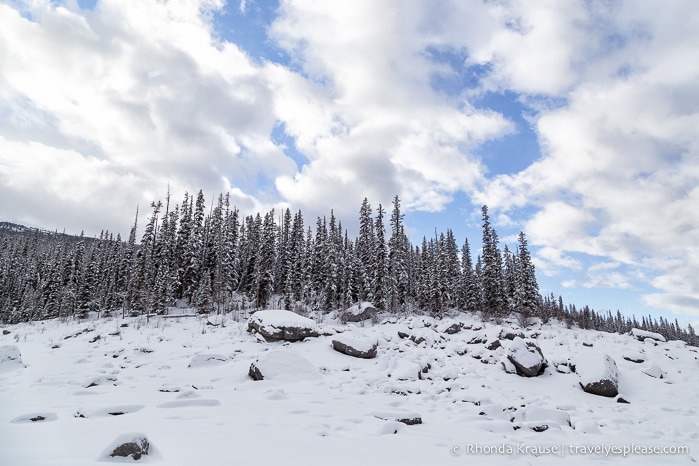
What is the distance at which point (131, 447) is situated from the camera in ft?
13.8

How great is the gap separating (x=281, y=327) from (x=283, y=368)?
22.0ft

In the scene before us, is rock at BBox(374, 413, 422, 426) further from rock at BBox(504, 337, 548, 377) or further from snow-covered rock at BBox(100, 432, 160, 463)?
rock at BBox(504, 337, 548, 377)

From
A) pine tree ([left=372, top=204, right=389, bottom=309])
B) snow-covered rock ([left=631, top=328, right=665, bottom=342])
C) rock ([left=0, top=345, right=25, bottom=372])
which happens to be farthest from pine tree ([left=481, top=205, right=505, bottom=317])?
rock ([left=0, top=345, right=25, bottom=372])

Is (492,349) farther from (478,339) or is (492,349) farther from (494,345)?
(478,339)

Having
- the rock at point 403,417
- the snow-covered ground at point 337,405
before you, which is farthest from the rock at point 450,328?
the rock at point 403,417

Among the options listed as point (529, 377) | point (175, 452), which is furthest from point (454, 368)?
point (175, 452)

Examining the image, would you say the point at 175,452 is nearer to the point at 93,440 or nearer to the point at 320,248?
the point at 93,440

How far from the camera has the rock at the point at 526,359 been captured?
14.2 metres

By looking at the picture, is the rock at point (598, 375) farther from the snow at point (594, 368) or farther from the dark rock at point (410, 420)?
the dark rock at point (410, 420)

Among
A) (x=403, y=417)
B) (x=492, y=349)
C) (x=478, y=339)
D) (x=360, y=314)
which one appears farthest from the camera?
(x=360, y=314)

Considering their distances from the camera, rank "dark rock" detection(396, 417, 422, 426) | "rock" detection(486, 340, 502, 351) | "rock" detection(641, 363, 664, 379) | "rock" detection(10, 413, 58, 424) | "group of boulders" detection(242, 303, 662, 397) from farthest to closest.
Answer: "rock" detection(486, 340, 502, 351) → "rock" detection(641, 363, 664, 379) → "group of boulders" detection(242, 303, 662, 397) → "dark rock" detection(396, 417, 422, 426) → "rock" detection(10, 413, 58, 424)

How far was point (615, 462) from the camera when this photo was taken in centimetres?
630

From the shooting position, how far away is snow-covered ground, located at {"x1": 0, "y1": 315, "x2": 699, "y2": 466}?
527cm

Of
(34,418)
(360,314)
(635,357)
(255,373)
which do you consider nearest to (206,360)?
(255,373)
